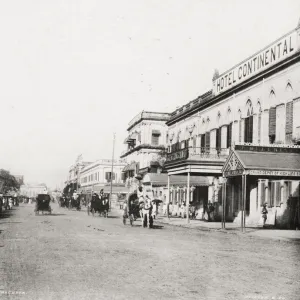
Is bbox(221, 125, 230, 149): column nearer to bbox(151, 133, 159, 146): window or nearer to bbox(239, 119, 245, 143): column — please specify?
bbox(239, 119, 245, 143): column

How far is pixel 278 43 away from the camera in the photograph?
83.3 feet

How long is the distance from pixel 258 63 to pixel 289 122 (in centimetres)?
482

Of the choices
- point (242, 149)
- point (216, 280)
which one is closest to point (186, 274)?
point (216, 280)

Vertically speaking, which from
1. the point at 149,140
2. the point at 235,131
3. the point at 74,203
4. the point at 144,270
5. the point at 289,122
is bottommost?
the point at 144,270

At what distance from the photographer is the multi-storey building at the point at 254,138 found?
21391mm

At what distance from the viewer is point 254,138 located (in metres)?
27.9

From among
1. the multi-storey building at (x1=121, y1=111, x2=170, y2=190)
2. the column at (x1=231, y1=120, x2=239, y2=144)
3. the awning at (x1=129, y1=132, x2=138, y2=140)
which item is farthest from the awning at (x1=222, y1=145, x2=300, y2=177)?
the awning at (x1=129, y1=132, x2=138, y2=140)

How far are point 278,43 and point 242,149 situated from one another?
22.0ft

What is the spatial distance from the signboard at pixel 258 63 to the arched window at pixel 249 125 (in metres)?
1.56

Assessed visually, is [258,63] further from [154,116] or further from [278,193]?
[154,116]

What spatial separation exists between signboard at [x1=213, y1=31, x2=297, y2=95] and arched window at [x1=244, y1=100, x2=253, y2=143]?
156cm

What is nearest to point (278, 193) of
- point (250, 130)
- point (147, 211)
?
point (250, 130)

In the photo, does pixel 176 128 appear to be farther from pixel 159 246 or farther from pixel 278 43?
pixel 159 246

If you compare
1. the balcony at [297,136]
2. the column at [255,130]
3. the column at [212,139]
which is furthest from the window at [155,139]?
the balcony at [297,136]
